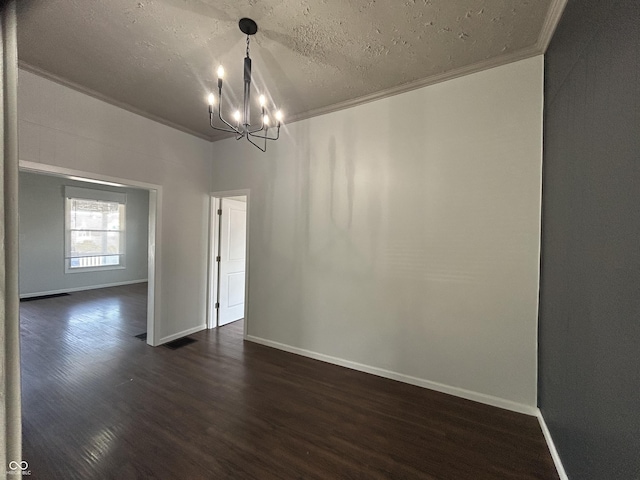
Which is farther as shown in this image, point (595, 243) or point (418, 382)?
point (418, 382)

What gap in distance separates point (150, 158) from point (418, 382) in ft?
12.8

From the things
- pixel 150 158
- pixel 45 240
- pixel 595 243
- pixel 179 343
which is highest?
pixel 150 158

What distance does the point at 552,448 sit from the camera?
170 centimetres

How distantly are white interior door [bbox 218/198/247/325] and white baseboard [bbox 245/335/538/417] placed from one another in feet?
3.77

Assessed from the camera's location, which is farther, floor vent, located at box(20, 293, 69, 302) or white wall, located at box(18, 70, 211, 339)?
floor vent, located at box(20, 293, 69, 302)

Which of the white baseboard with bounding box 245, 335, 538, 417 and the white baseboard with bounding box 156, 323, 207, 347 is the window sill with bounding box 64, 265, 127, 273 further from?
the white baseboard with bounding box 245, 335, 538, 417

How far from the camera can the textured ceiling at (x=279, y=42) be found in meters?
1.68

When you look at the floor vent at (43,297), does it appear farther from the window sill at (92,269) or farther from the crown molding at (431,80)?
the crown molding at (431,80)

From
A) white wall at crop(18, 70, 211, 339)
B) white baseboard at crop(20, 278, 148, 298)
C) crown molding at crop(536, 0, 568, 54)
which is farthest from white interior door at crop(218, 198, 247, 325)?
white baseboard at crop(20, 278, 148, 298)

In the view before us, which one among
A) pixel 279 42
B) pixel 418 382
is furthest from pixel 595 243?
pixel 279 42

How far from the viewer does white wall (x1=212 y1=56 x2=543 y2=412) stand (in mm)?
2105

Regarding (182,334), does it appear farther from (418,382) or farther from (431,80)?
(431,80)

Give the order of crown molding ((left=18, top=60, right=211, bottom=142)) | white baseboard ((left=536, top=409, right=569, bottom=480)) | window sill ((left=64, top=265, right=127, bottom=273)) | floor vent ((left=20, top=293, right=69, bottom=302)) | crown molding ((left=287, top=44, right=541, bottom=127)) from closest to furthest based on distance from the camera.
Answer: white baseboard ((left=536, top=409, right=569, bottom=480)) < crown molding ((left=287, top=44, right=541, bottom=127)) < crown molding ((left=18, top=60, right=211, bottom=142)) < floor vent ((left=20, top=293, right=69, bottom=302)) < window sill ((left=64, top=265, right=127, bottom=273))

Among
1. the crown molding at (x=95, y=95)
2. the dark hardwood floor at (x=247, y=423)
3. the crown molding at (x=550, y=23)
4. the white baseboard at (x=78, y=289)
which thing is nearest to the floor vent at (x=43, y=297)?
the white baseboard at (x=78, y=289)
